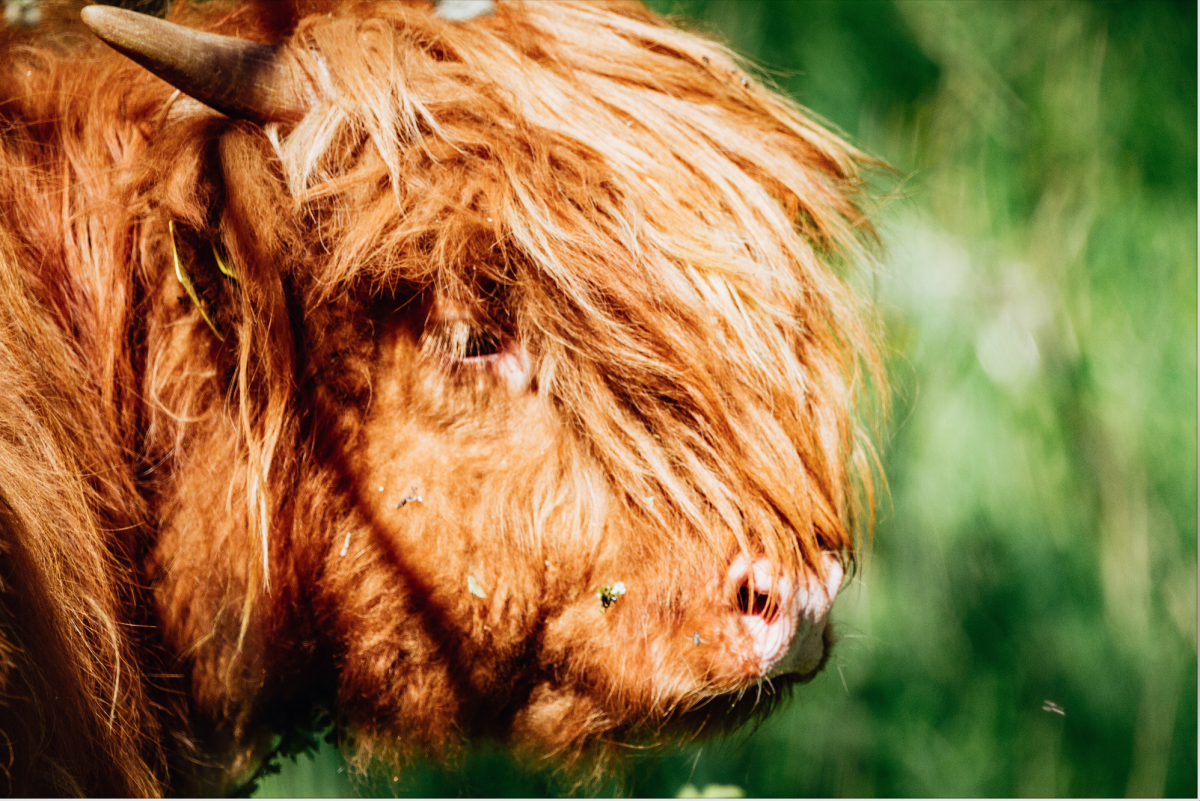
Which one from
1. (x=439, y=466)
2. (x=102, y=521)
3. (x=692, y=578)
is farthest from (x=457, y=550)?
(x=102, y=521)

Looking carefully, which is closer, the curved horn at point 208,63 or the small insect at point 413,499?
the curved horn at point 208,63

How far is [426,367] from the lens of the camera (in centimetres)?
106

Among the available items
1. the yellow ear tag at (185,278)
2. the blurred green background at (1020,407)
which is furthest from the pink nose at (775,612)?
the blurred green background at (1020,407)

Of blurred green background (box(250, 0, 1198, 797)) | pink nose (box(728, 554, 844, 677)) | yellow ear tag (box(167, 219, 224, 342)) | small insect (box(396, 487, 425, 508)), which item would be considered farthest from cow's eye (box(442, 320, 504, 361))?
blurred green background (box(250, 0, 1198, 797))

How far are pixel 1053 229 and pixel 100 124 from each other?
2.45m

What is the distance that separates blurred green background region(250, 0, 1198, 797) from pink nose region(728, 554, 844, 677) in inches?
50.3

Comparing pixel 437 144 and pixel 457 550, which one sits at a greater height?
pixel 437 144

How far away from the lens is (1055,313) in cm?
246

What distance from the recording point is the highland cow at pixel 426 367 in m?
1.01

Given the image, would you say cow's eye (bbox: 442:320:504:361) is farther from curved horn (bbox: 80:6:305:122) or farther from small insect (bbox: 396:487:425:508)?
curved horn (bbox: 80:6:305:122)

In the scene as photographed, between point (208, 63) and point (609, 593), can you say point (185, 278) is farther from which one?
point (609, 593)

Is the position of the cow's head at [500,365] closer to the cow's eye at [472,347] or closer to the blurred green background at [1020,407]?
the cow's eye at [472,347]

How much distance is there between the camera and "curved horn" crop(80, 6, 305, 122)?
86 cm

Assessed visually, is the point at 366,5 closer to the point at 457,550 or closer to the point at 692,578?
the point at 457,550
